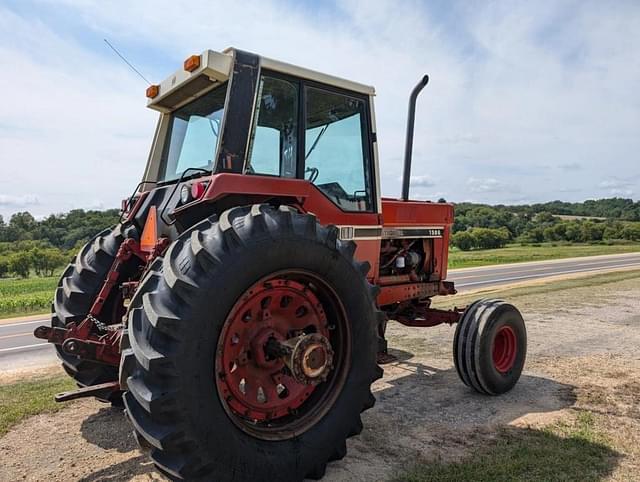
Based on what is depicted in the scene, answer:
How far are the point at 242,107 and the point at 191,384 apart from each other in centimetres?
207

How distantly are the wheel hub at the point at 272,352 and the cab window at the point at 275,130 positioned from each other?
111 cm

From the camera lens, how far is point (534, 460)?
3291mm

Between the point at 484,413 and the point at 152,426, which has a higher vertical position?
the point at 152,426

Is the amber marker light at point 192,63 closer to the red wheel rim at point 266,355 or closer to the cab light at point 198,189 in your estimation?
the cab light at point 198,189

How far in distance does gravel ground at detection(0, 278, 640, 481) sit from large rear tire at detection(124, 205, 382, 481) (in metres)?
0.48

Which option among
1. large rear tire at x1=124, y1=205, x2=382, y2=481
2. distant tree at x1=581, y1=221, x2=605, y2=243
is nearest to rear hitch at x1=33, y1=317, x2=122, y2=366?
large rear tire at x1=124, y1=205, x2=382, y2=481

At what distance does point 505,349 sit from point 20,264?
38.1m

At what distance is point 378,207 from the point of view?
15.0 feet

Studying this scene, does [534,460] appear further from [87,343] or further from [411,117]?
[411,117]

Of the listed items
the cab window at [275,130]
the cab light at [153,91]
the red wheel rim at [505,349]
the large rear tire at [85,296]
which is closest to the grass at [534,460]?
the red wheel rim at [505,349]

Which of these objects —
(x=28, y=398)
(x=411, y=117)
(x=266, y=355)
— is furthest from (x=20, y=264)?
(x=266, y=355)

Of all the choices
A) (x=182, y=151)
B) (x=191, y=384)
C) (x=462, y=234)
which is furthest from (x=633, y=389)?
(x=462, y=234)

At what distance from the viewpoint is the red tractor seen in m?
2.54

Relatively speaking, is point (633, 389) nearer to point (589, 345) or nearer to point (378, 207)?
point (589, 345)
